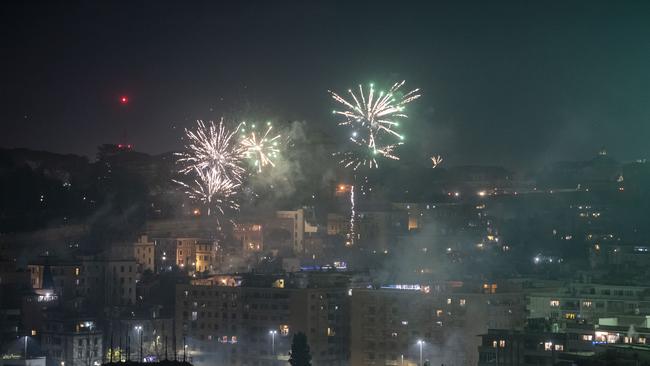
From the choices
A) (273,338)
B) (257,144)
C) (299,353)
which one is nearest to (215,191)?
(257,144)

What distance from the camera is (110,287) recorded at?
34000 millimetres

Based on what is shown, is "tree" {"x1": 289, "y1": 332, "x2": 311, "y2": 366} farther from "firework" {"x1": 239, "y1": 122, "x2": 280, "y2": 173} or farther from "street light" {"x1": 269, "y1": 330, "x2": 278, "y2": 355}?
"firework" {"x1": 239, "y1": 122, "x2": 280, "y2": 173}

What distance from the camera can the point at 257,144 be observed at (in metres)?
33.8

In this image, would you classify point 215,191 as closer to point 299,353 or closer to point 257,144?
point 257,144

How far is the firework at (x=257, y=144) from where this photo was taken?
33469mm

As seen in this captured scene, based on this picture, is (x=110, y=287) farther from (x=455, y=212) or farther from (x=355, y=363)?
(x=455, y=212)

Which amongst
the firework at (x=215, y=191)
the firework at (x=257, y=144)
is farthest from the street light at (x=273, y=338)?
the firework at (x=257, y=144)

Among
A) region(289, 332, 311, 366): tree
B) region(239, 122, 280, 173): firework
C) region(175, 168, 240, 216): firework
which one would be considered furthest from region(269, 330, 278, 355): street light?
region(239, 122, 280, 173): firework

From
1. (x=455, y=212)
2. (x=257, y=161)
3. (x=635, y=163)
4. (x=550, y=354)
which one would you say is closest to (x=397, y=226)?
(x=455, y=212)

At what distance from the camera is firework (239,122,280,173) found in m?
33.5

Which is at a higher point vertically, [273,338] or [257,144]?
[257,144]

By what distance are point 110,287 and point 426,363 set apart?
39.9ft

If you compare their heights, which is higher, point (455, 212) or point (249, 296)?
point (455, 212)

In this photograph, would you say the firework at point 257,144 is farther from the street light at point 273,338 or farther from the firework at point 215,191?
the street light at point 273,338
